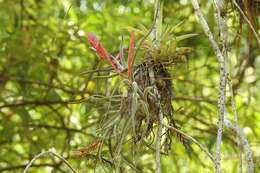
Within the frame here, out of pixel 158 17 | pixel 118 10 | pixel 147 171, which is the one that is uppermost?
pixel 118 10

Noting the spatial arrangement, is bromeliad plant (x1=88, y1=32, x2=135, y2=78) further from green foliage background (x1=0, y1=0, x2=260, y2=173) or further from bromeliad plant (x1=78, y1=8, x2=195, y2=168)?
green foliage background (x1=0, y1=0, x2=260, y2=173)

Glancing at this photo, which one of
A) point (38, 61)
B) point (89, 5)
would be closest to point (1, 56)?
point (38, 61)

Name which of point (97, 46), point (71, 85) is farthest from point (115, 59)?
point (71, 85)

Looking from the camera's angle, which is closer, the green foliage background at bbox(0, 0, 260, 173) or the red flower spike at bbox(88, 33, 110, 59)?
the red flower spike at bbox(88, 33, 110, 59)

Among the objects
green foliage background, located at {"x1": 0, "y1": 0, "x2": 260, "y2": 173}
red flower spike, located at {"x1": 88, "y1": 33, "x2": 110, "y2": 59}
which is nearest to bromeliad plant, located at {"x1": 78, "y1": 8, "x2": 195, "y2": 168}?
red flower spike, located at {"x1": 88, "y1": 33, "x2": 110, "y2": 59}

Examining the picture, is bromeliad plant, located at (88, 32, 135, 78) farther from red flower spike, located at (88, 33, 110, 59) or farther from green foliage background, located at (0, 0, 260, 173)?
green foliage background, located at (0, 0, 260, 173)

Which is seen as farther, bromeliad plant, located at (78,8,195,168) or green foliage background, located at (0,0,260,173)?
green foliage background, located at (0,0,260,173)

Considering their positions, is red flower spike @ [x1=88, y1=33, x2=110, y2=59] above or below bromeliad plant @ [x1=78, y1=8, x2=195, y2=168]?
above

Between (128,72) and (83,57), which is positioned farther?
(83,57)

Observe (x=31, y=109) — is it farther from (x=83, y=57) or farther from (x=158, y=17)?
(x=158, y=17)
